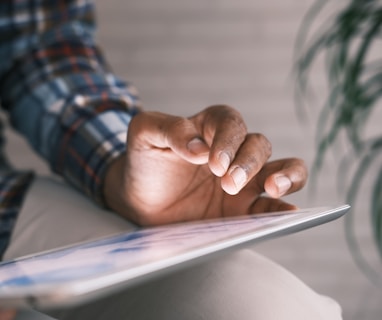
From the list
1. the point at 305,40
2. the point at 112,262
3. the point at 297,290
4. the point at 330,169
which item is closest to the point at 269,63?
the point at 305,40

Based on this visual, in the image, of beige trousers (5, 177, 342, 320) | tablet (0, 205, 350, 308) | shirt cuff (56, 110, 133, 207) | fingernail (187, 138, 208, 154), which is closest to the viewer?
tablet (0, 205, 350, 308)

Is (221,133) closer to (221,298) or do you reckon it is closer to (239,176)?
(239,176)

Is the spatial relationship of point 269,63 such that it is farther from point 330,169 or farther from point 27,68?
point 27,68

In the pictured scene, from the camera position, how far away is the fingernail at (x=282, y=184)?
713 millimetres

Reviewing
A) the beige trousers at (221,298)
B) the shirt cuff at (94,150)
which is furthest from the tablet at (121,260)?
the shirt cuff at (94,150)

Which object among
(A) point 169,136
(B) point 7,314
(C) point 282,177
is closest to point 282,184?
(C) point 282,177

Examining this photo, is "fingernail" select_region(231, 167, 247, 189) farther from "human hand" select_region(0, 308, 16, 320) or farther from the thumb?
"human hand" select_region(0, 308, 16, 320)

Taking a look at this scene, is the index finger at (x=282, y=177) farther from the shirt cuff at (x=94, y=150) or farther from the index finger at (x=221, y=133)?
the shirt cuff at (x=94, y=150)

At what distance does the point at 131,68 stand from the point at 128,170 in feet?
4.10

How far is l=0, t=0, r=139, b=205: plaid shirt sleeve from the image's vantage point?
0.99 m

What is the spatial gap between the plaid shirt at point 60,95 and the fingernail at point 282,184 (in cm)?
28

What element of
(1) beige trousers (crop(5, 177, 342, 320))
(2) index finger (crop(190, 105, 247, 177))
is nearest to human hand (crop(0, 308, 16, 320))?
(1) beige trousers (crop(5, 177, 342, 320))

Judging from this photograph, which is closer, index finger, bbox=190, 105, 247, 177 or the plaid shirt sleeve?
index finger, bbox=190, 105, 247, 177

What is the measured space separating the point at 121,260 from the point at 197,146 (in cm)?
29
